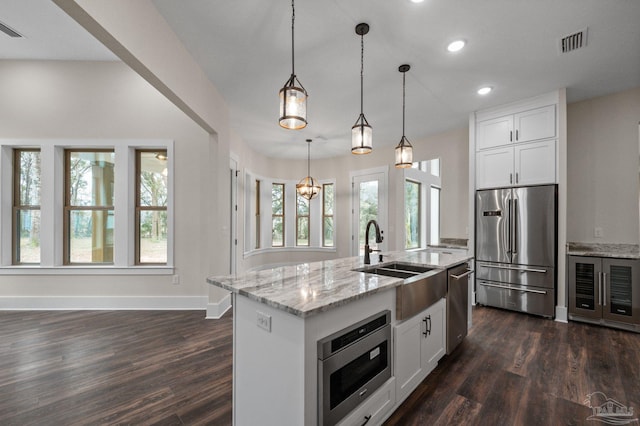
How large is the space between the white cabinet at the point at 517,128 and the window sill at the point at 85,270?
16.7 ft

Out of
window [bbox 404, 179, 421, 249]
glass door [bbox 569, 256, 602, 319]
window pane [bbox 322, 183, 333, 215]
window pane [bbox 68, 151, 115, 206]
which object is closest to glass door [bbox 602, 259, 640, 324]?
glass door [bbox 569, 256, 602, 319]

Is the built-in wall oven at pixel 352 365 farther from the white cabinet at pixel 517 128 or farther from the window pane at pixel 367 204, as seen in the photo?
the window pane at pixel 367 204

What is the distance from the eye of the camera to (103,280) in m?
3.88

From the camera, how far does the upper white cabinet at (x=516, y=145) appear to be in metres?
3.59

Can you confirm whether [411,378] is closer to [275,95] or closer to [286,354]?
[286,354]

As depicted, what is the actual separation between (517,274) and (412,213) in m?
2.81

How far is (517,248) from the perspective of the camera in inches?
148

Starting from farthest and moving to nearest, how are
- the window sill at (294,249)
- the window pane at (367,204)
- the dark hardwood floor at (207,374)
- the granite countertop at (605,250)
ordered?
the window sill at (294,249) < the window pane at (367,204) < the granite countertop at (605,250) < the dark hardwood floor at (207,374)

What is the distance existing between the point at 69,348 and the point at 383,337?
3.13m

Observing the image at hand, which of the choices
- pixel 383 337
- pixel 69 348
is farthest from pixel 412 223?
pixel 69 348

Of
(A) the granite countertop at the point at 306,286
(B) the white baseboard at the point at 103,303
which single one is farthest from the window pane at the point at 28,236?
(A) the granite countertop at the point at 306,286

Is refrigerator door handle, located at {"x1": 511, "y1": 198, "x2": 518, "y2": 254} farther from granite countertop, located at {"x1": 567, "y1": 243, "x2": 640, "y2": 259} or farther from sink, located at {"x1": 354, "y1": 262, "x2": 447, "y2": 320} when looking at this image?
sink, located at {"x1": 354, "y1": 262, "x2": 447, "y2": 320}

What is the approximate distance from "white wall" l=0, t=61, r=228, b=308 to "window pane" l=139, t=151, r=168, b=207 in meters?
0.30

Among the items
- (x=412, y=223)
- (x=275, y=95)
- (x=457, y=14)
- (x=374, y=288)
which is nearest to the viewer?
(x=374, y=288)
